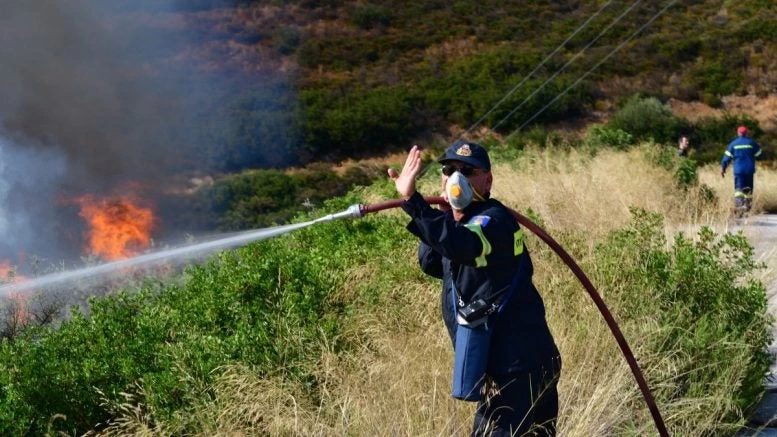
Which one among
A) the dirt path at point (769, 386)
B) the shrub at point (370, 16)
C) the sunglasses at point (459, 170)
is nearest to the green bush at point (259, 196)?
the dirt path at point (769, 386)

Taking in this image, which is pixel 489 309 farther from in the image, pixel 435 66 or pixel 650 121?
pixel 435 66

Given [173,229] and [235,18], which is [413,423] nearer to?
[173,229]

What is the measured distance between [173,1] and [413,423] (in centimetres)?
2616

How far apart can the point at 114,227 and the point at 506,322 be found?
889 cm

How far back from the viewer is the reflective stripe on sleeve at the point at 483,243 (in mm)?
3529

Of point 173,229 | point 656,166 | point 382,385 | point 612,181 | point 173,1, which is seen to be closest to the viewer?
point 382,385

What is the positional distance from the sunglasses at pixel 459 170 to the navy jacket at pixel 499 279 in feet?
0.42

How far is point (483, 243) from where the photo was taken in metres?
3.53

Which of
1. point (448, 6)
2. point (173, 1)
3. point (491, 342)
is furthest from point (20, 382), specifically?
point (448, 6)

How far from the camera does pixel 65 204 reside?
531 inches

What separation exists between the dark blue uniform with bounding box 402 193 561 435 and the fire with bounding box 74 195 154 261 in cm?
685

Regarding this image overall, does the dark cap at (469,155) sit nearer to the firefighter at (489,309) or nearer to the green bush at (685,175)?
the firefighter at (489,309)

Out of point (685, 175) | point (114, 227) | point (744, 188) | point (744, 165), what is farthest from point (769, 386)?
point (744, 165)

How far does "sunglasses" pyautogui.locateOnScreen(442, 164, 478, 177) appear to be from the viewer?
3768mm
